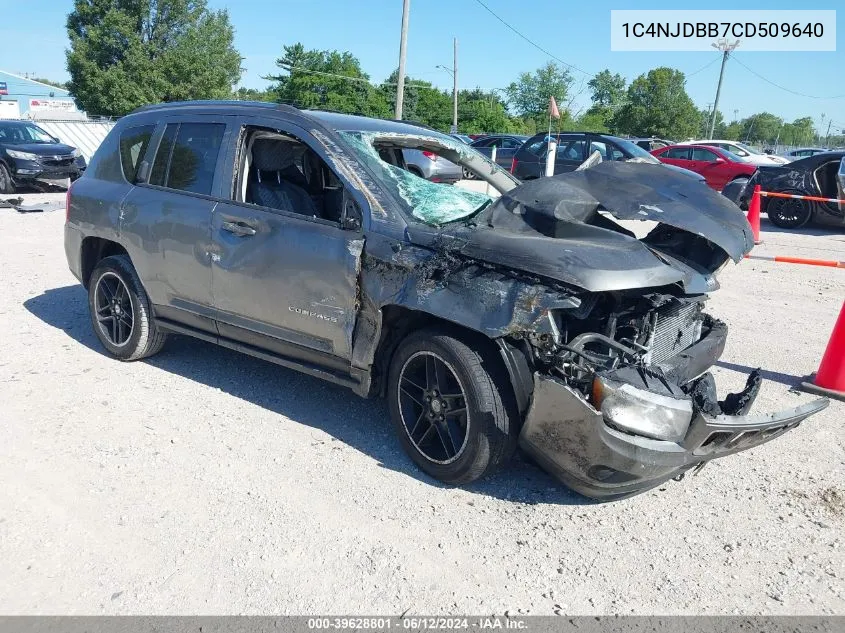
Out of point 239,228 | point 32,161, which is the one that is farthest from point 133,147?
point 32,161

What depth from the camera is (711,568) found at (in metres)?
2.96

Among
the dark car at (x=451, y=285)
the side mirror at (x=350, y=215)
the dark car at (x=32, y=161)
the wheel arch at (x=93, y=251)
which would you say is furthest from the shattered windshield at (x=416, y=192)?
the dark car at (x=32, y=161)

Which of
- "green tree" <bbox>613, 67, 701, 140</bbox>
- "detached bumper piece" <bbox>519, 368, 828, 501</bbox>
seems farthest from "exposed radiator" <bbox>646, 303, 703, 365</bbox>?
"green tree" <bbox>613, 67, 701, 140</bbox>

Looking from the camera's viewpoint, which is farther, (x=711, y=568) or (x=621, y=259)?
(x=621, y=259)

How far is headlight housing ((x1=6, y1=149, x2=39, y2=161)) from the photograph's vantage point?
14.9 meters

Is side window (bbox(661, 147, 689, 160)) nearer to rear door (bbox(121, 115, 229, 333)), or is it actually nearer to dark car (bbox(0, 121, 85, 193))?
dark car (bbox(0, 121, 85, 193))

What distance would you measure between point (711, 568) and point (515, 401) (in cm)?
110

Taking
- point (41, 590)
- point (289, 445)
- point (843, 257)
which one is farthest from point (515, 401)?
point (843, 257)

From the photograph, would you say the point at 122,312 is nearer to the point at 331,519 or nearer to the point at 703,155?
the point at 331,519

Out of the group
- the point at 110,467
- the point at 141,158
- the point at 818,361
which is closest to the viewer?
the point at 110,467

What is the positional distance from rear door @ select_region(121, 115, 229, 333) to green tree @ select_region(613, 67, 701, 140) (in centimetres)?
5172

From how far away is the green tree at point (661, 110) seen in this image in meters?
51.4

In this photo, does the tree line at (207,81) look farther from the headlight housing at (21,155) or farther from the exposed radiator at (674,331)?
the exposed radiator at (674,331)

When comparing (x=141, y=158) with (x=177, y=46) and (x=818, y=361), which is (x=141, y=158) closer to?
(x=818, y=361)
